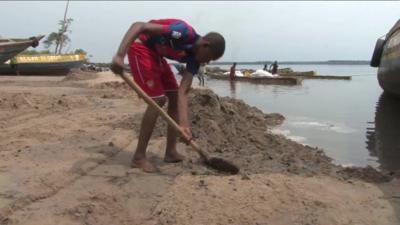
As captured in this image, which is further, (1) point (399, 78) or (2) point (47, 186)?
(1) point (399, 78)

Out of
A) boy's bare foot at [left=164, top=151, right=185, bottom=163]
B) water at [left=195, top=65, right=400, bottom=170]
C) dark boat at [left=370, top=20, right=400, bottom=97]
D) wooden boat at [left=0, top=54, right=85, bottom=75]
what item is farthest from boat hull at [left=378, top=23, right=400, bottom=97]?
wooden boat at [left=0, top=54, right=85, bottom=75]

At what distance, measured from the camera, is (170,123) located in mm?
4078

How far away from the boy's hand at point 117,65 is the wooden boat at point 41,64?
71.6 ft

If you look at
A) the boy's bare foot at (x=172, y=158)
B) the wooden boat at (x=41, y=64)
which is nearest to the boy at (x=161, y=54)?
the boy's bare foot at (x=172, y=158)

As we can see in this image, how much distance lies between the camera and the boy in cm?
396

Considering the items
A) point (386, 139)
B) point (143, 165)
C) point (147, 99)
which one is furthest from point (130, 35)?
point (386, 139)

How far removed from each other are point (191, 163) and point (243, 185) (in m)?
0.95

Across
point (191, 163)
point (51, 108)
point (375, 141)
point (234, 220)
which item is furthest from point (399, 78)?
point (234, 220)

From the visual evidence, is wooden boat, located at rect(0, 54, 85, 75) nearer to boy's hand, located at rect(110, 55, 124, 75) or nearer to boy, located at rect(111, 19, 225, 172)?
boy, located at rect(111, 19, 225, 172)

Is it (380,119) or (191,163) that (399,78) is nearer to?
(380,119)

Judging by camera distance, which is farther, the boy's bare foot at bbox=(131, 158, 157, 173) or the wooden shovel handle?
the boy's bare foot at bbox=(131, 158, 157, 173)

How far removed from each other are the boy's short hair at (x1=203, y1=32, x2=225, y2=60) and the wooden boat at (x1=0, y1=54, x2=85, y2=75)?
22.0 m

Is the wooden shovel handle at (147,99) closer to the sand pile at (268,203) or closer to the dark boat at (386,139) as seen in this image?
the sand pile at (268,203)

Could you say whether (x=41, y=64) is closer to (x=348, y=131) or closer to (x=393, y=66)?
(x=393, y=66)
